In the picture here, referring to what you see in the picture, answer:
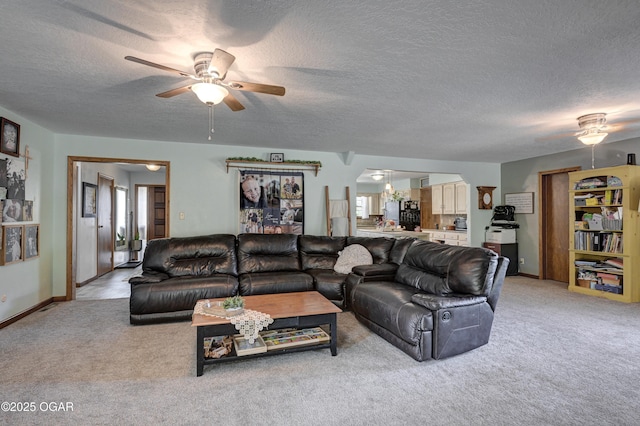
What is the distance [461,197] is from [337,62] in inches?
238

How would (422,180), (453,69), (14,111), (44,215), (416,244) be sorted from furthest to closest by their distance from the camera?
(422,180) → (44,215) → (416,244) → (14,111) → (453,69)

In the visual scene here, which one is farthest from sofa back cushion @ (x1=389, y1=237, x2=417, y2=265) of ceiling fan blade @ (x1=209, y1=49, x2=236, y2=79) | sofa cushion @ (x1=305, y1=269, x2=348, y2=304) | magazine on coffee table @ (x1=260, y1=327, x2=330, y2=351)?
ceiling fan blade @ (x1=209, y1=49, x2=236, y2=79)

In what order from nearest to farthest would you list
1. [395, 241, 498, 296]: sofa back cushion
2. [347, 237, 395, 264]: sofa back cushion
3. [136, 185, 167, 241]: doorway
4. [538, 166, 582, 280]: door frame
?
[395, 241, 498, 296]: sofa back cushion
[347, 237, 395, 264]: sofa back cushion
[538, 166, 582, 280]: door frame
[136, 185, 167, 241]: doorway

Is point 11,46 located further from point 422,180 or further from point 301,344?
point 422,180

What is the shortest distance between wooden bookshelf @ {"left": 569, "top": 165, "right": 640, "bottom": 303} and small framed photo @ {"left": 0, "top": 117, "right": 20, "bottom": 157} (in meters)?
7.76

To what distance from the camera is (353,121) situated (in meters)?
4.09

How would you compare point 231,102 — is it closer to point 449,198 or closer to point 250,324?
point 250,324

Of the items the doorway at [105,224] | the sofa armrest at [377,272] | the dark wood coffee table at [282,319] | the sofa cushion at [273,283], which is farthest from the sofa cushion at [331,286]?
the doorway at [105,224]

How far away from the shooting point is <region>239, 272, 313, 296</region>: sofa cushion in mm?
3961

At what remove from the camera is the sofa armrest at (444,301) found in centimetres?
277

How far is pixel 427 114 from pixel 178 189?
12.5 ft

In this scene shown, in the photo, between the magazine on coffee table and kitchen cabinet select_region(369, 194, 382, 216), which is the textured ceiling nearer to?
the magazine on coffee table

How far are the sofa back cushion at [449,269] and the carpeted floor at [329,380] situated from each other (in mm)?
593

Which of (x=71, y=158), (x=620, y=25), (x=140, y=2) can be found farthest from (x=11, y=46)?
(x=620, y=25)
